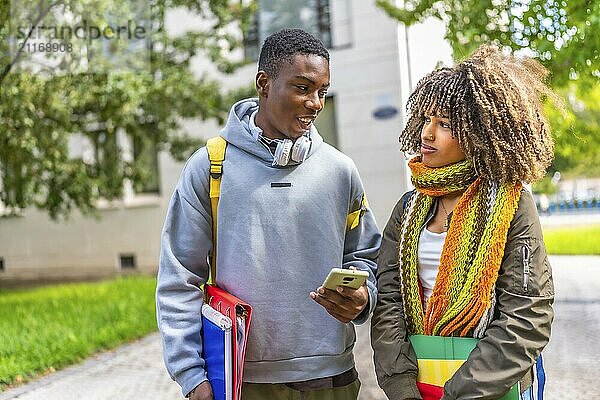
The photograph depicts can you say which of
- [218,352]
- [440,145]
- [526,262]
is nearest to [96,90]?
[218,352]

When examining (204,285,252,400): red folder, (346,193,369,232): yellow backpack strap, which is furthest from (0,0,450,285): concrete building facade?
(204,285,252,400): red folder

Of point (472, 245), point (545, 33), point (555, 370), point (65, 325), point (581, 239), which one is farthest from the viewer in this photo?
point (65, 325)

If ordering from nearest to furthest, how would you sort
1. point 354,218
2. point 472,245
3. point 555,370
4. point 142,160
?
point 472,245
point 354,218
point 555,370
point 142,160

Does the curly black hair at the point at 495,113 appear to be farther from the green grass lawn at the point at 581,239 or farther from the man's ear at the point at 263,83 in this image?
the green grass lawn at the point at 581,239

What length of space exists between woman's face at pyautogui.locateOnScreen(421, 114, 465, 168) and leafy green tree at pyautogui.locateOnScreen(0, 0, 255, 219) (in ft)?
20.7

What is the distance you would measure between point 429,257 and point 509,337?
0.34 m

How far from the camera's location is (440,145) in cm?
219

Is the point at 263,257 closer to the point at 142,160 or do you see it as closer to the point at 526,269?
the point at 526,269

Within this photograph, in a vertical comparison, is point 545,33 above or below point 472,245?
above

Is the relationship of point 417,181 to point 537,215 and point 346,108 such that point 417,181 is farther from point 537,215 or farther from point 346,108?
point 346,108

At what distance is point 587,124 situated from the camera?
608cm

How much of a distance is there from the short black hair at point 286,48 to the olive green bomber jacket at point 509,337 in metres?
0.79

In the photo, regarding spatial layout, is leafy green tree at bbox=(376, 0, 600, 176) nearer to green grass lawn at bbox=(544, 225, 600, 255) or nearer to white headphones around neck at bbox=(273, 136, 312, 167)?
green grass lawn at bbox=(544, 225, 600, 255)

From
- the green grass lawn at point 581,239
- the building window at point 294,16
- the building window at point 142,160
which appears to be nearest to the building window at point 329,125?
the building window at point 294,16
